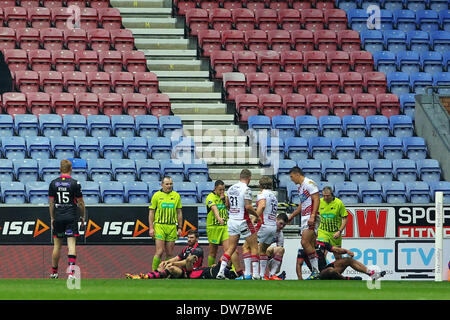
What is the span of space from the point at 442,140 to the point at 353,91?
319cm

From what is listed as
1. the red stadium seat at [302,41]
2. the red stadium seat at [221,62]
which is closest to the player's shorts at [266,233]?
the red stadium seat at [221,62]

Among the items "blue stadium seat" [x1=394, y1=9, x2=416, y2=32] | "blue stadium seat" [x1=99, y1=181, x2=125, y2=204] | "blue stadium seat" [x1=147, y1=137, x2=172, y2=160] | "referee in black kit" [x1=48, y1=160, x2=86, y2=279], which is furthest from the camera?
"blue stadium seat" [x1=394, y1=9, x2=416, y2=32]

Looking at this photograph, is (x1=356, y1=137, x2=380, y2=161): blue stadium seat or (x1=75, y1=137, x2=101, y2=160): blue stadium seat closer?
(x1=75, y1=137, x2=101, y2=160): blue stadium seat

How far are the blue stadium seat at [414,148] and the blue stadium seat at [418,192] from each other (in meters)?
1.33

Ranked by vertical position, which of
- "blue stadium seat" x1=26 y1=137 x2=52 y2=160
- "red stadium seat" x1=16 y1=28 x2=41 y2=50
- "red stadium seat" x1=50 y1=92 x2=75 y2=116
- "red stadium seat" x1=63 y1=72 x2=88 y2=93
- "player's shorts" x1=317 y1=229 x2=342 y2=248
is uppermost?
"red stadium seat" x1=16 y1=28 x2=41 y2=50

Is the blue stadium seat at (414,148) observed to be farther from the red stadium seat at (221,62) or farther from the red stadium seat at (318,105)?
the red stadium seat at (221,62)

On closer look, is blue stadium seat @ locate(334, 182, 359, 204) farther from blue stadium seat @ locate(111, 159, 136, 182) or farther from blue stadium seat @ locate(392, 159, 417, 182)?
blue stadium seat @ locate(111, 159, 136, 182)

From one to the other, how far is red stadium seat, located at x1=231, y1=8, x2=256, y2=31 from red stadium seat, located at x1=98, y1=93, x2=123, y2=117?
4.81 metres

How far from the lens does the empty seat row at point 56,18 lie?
84.9 ft

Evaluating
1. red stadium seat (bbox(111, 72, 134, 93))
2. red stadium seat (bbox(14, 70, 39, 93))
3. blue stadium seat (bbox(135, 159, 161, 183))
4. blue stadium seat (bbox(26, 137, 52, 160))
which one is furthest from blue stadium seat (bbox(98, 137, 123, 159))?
red stadium seat (bbox(14, 70, 39, 93))

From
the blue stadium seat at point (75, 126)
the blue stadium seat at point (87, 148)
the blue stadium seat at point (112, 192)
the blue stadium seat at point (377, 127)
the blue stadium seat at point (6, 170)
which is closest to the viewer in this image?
the blue stadium seat at point (112, 192)

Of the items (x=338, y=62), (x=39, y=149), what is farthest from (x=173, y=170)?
(x=338, y=62)

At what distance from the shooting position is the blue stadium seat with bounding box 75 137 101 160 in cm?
2170

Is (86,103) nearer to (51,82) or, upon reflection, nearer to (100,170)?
(51,82)
